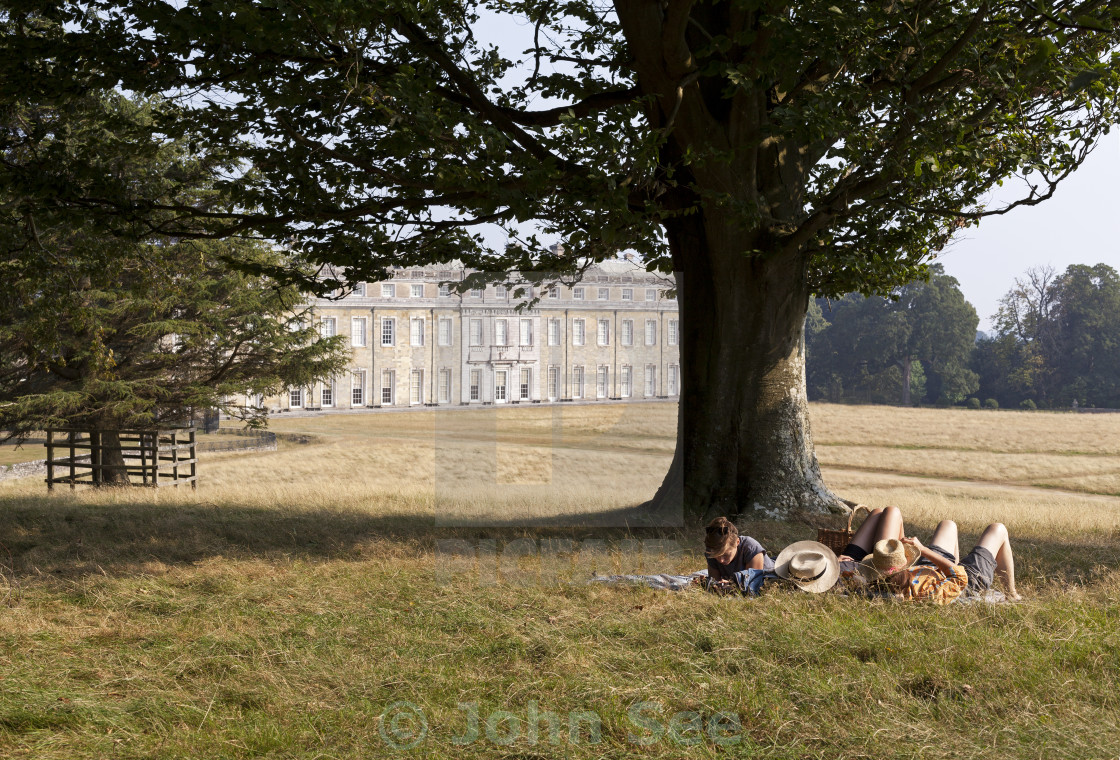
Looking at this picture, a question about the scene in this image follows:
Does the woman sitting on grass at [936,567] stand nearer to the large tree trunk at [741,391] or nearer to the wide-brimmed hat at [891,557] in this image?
the wide-brimmed hat at [891,557]

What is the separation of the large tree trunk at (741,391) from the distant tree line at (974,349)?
253 ft

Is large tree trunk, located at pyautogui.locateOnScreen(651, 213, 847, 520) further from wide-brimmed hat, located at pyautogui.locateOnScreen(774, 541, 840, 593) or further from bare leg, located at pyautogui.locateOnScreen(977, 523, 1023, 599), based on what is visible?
wide-brimmed hat, located at pyautogui.locateOnScreen(774, 541, 840, 593)

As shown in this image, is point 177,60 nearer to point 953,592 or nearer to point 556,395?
point 556,395

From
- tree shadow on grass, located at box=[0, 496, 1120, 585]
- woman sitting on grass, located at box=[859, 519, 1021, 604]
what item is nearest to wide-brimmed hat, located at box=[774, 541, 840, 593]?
woman sitting on grass, located at box=[859, 519, 1021, 604]

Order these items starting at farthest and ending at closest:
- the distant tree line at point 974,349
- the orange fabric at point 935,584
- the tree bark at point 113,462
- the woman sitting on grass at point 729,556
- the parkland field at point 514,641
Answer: the distant tree line at point 974,349, the tree bark at point 113,462, the woman sitting on grass at point 729,556, the orange fabric at point 935,584, the parkland field at point 514,641

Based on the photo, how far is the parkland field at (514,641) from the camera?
4270 millimetres

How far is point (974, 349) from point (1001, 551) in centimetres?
9173

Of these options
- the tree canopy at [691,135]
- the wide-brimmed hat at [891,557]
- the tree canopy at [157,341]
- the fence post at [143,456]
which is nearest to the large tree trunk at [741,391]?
the tree canopy at [691,135]

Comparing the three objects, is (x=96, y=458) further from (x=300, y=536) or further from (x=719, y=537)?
(x=719, y=537)

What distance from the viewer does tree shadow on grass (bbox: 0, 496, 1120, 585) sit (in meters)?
8.73

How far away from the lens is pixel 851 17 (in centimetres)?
864

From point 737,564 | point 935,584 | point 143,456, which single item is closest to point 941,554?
point 935,584

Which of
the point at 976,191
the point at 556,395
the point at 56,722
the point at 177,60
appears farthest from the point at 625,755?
the point at 976,191

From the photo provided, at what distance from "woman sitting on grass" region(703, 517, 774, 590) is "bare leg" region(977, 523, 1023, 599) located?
1596 mm
